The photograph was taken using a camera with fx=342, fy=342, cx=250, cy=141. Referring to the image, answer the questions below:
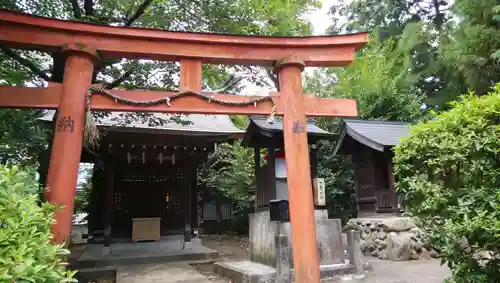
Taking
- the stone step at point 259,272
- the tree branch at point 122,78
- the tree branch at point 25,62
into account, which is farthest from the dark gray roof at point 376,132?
the tree branch at point 25,62

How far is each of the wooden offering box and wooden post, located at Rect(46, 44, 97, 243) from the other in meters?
7.63

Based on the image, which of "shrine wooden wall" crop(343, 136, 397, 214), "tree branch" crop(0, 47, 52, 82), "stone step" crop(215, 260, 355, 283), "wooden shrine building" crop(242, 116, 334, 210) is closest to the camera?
"tree branch" crop(0, 47, 52, 82)

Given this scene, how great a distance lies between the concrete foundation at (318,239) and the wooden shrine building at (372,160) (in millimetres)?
3686

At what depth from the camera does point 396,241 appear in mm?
9898

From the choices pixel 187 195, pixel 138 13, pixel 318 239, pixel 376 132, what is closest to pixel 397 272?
pixel 318 239

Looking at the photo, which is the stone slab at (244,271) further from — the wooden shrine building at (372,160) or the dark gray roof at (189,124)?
the wooden shrine building at (372,160)

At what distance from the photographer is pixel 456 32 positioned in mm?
10086

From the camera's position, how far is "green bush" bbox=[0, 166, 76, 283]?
2.09 metres

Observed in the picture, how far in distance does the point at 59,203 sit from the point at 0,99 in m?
1.52

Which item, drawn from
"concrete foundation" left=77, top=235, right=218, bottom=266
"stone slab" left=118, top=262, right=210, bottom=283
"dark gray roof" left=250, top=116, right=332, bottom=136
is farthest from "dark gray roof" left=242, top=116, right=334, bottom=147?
"concrete foundation" left=77, top=235, right=218, bottom=266

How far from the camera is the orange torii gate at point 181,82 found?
441 cm

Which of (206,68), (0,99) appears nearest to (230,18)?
(206,68)

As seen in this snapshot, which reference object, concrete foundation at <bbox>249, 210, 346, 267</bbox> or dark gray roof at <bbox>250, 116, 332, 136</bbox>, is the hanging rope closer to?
dark gray roof at <bbox>250, 116, 332, 136</bbox>

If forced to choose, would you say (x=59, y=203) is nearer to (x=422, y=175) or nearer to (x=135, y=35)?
(x=135, y=35)
